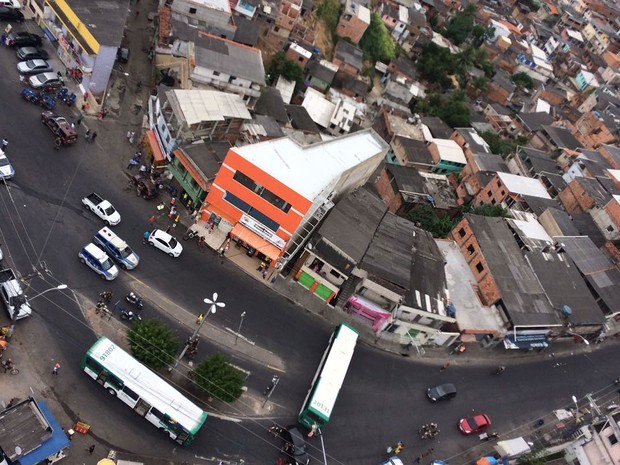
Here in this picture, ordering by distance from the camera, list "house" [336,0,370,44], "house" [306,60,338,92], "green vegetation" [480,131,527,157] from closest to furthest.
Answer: "house" [306,60,338,92] → "green vegetation" [480,131,527,157] → "house" [336,0,370,44]

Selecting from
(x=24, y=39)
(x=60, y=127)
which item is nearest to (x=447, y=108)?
(x=60, y=127)

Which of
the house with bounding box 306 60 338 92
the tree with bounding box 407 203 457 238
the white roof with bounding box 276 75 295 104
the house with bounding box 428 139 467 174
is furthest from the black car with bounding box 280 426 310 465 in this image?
the house with bounding box 306 60 338 92

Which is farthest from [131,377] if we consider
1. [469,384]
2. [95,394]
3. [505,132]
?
[505,132]

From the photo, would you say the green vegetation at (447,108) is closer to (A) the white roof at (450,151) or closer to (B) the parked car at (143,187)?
(A) the white roof at (450,151)

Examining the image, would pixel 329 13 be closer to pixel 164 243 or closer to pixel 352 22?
pixel 352 22

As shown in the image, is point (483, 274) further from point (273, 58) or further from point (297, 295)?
point (273, 58)

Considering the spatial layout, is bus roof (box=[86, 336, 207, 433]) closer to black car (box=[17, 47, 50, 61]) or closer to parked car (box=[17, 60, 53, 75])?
parked car (box=[17, 60, 53, 75])

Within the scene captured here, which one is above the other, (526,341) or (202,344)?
(526,341)
